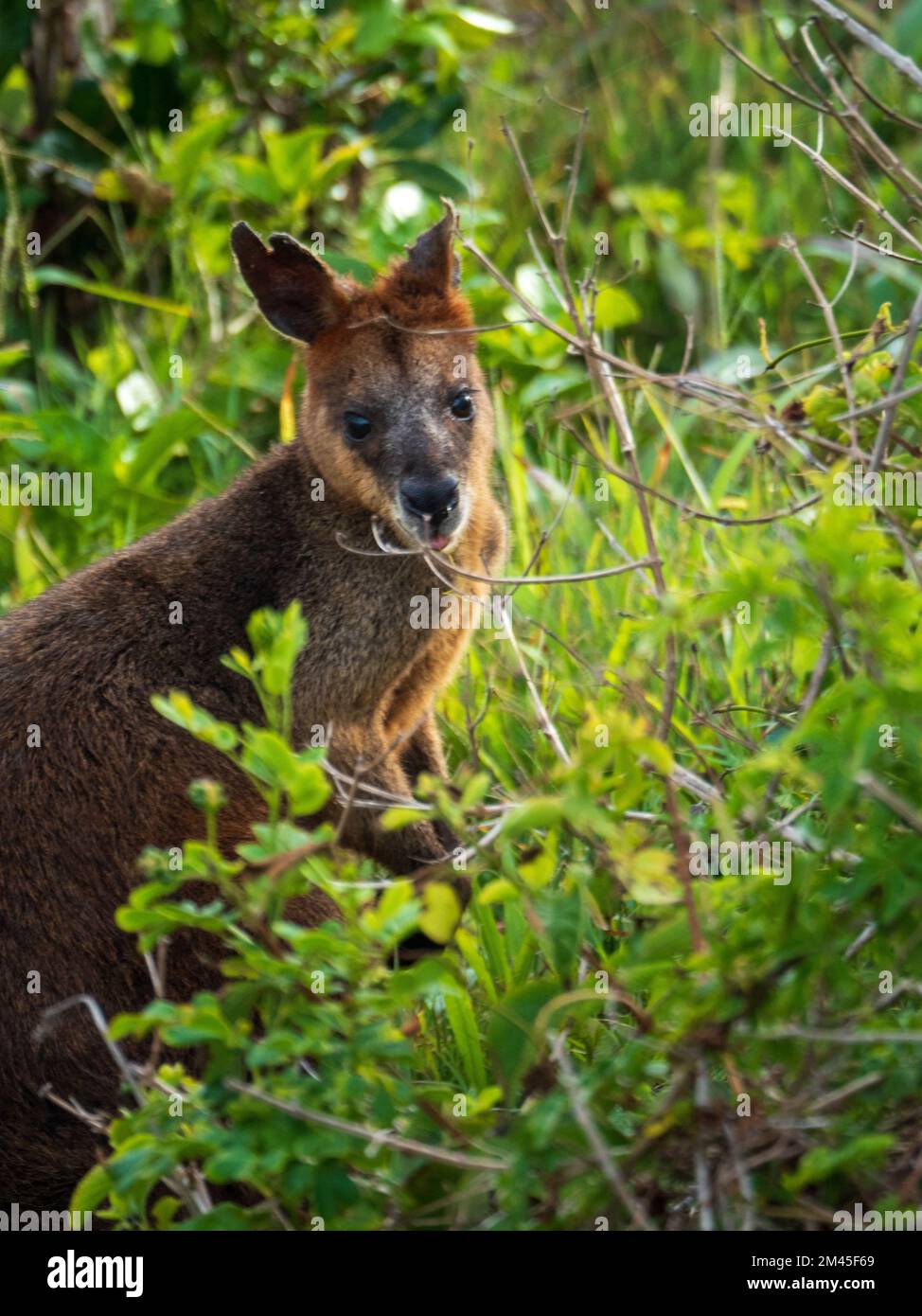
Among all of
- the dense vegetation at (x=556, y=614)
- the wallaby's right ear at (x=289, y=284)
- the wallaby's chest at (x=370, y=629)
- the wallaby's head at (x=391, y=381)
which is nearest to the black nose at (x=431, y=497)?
the wallaby's head at (x=391, y=381)

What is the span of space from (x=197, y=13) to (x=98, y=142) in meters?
0.66

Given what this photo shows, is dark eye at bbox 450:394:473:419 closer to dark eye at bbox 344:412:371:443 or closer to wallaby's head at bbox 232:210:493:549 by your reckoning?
wallaby's head at bbox 232:210:493:549

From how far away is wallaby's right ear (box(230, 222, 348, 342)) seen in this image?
4.36m

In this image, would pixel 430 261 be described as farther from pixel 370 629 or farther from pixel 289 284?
pixel 370 629

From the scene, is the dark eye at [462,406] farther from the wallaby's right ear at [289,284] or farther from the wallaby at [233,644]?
the wallaby's right ear at [289,284]

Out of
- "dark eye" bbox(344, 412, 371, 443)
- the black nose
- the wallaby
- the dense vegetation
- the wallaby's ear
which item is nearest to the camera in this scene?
the dense vegetation

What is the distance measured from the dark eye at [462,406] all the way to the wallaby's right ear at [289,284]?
38 centimetres

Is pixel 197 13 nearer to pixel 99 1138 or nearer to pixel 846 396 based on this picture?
pixel 846 396

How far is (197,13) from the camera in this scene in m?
6.86

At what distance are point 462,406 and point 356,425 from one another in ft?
0.98

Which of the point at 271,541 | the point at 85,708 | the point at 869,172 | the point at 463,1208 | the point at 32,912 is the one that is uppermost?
the point at 869,172

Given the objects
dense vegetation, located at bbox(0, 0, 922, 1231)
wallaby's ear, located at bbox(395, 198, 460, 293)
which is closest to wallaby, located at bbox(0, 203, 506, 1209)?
wallaby's ear, located at bbox(395, 198, 460, 293)

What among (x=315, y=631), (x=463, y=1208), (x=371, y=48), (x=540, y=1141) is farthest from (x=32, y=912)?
(x=371, y=48)

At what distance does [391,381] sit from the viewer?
4.34m
